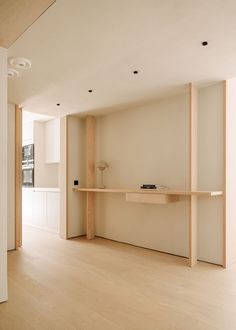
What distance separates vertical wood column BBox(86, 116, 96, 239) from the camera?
4891mm

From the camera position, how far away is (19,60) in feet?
8.35

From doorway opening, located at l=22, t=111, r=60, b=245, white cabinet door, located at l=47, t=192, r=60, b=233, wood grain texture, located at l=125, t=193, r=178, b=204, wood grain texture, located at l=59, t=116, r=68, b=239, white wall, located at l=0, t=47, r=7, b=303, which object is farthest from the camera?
doorway opening, located at l=22, t=111, r=60, b=245

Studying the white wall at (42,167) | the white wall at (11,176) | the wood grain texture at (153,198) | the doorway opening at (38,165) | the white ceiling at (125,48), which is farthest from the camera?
the white wall at (42,167)

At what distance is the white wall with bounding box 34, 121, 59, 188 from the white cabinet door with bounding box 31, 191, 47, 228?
70cm

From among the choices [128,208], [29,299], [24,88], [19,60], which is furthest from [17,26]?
[128,208]

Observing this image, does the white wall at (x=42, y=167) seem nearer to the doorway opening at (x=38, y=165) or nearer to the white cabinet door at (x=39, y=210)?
the doorway opening at (x=38, y=165)

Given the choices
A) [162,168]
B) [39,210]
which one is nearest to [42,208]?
[39,210]

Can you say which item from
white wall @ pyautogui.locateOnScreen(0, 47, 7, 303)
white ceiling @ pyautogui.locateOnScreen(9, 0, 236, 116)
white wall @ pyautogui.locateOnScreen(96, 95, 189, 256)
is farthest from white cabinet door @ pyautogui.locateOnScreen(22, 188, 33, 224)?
white wall @ pyautogui.locateOnScreen(0, 47, 7, 303)

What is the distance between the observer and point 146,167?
4211mm

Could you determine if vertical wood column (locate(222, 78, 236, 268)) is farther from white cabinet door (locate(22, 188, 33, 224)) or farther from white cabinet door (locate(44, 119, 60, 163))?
white cabinet door (locate(22, 188, 33, 224))

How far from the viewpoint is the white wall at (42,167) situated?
6.48m

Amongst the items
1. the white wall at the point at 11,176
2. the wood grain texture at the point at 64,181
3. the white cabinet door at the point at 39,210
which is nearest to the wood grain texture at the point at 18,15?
the white wall at the point at 11,176

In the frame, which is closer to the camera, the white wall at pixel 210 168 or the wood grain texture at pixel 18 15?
the wood grain texture at pixel 18 15

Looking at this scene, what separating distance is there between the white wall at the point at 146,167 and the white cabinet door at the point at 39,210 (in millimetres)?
1316
